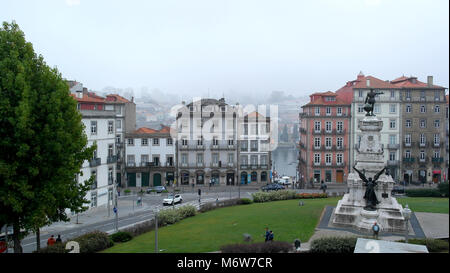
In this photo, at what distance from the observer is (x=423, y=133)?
53219 millimetres

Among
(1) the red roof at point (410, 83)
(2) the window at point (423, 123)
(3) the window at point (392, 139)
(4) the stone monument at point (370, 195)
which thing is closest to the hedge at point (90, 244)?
(4) the stone monument at point (370, 195)

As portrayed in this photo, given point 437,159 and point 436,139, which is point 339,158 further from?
point 436,139

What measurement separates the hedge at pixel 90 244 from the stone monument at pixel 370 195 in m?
13.9

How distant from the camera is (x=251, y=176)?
55531mm

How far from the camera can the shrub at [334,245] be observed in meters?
17.0

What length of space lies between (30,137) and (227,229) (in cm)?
1297

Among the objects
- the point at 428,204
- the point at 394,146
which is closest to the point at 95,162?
the point at 428,204

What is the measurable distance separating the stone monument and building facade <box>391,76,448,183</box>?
99.2 ft

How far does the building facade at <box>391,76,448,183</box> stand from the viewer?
5284cm

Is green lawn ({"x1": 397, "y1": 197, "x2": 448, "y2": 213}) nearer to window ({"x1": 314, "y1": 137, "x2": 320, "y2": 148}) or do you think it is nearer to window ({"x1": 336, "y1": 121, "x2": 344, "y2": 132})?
window ({"x1": 336, "y1": 121, "x2": 344, "y2": 132})
